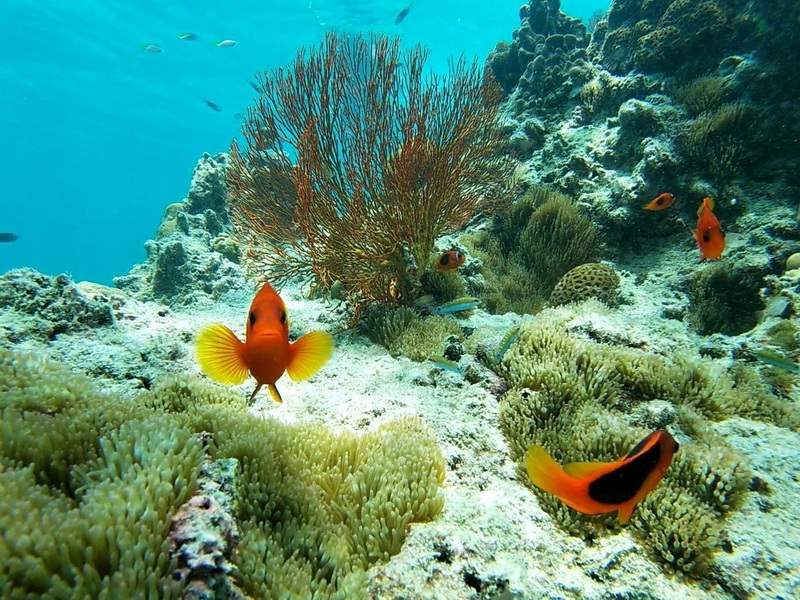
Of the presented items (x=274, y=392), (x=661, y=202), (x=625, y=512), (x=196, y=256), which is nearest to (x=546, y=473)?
(x=625, y=512)

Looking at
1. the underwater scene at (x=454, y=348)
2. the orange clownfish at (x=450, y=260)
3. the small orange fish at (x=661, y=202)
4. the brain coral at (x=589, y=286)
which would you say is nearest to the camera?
the underwater scene at (x=454, y=348)

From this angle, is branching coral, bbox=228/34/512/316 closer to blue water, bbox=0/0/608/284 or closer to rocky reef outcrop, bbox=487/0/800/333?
rocky reef outcrop, bbox=487/0/800/333

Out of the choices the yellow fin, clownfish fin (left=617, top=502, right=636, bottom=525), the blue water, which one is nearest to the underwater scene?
clownfish fin (left=617, top=502, right=636, bottom=525)

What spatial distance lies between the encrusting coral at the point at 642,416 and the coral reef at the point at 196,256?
6113 mm

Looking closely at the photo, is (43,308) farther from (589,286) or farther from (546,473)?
(589,286)

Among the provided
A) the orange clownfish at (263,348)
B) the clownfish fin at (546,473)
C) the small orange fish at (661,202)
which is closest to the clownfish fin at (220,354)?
the orange clownfish at (263,348)

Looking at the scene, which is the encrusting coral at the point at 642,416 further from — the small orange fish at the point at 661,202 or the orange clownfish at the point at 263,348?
the small orange fish at the point at 661,202

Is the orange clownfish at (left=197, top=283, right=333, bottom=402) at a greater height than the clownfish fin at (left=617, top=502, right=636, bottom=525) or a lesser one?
greater

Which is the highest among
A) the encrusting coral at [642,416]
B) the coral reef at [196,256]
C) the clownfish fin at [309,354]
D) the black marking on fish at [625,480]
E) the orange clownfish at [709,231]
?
the coral reef at [196,256]

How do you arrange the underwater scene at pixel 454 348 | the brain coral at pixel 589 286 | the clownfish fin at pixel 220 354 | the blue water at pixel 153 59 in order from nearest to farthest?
the underwater scene at pixel 454 348
the clownfish fin at pixel 220 354
the brain coral at pixel 589 286
the blue water at pixel 153 59

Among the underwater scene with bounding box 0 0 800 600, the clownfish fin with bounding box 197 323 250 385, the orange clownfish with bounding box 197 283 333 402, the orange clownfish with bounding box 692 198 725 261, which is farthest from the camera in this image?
the orange clownfish with bounding box 692 198 725 261

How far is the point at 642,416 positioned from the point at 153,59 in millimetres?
48032

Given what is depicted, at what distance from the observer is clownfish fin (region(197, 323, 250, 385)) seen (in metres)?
2.11

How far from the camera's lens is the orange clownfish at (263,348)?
199 centimetres
